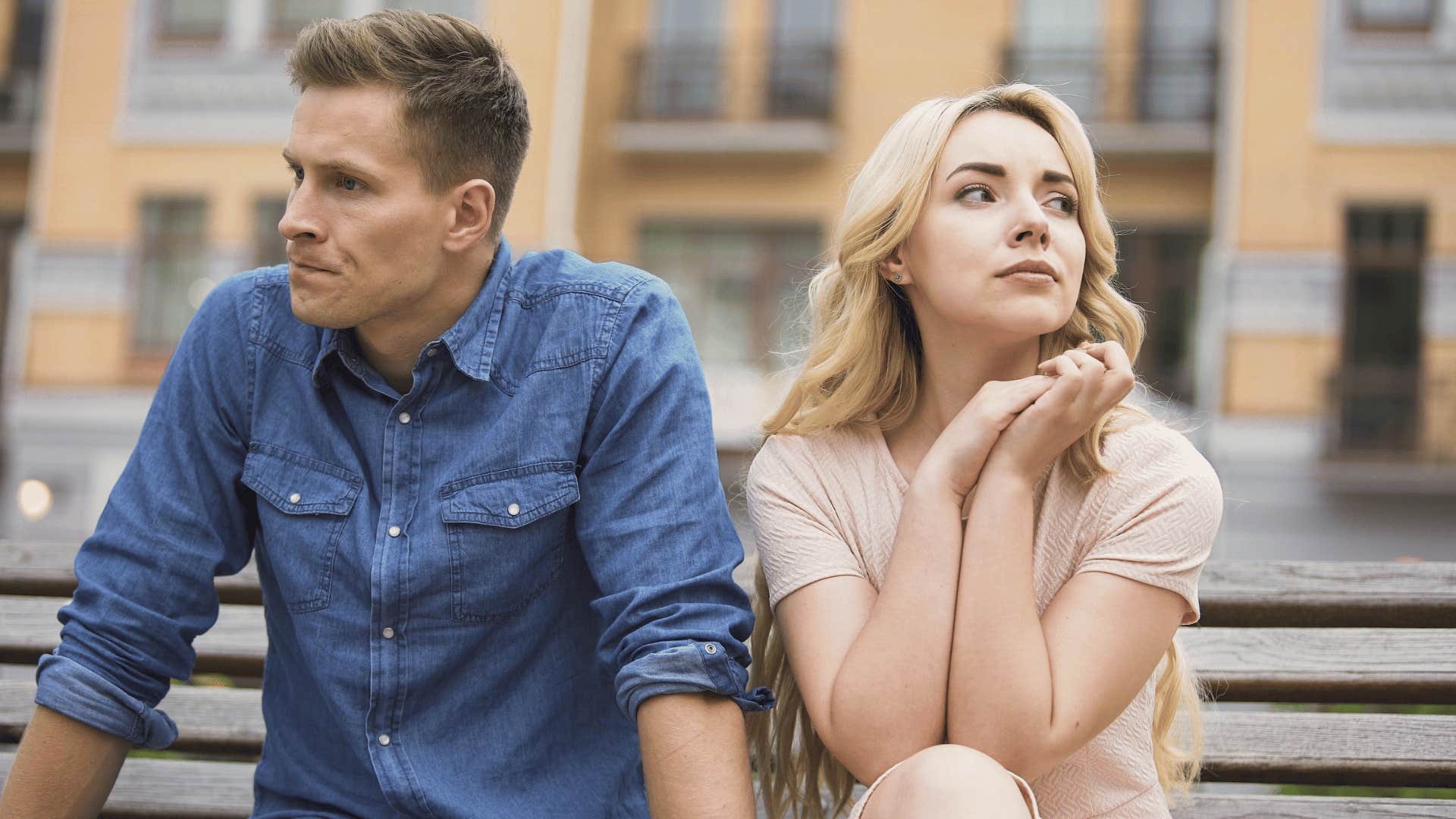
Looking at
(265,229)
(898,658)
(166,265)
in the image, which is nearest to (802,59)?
(265,229)

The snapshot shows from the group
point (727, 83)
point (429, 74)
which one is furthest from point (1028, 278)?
point (727, 83)

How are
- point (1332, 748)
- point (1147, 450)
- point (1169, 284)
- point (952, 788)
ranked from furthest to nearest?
1. point (1169, 284)
2. point (1332, 748)
3. point (1147, 450)
4. point (952, 788)

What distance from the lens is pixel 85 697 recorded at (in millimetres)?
1901

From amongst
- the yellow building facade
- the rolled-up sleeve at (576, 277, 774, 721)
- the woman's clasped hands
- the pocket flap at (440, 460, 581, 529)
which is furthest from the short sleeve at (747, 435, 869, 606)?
the yellow building facade

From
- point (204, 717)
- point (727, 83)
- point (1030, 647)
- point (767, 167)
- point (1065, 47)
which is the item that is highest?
point (1065, 47)

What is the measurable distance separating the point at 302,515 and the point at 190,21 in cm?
1792

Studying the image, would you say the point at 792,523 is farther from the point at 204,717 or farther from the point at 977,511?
the point at 204,717

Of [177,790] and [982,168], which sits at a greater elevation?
[982,168]

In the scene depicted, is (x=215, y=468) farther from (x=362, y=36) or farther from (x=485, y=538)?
(x=362, y=36)

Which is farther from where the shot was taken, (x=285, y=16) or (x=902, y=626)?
(x=285, y=16)

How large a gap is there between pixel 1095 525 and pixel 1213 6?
673 inches

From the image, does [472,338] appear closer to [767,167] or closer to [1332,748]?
[1332,748]

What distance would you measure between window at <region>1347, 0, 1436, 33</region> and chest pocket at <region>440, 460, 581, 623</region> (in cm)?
1651

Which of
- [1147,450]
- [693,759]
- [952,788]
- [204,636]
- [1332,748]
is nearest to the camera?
[952,788]
